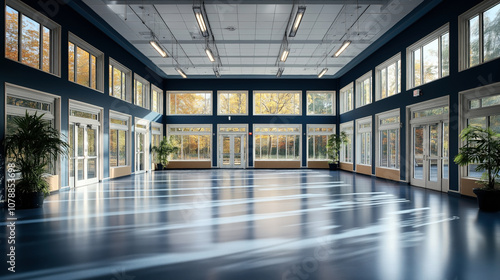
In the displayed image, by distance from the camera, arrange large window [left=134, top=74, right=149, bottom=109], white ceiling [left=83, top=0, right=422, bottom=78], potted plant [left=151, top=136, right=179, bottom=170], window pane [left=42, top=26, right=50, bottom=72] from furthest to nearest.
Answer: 1. potted plant [left=151, top=136, right=179, bottom=170]
2. large window [left=134, top=74, right=149, bottom=109]
3. white ceiling [left=83, top=0, right=422, bottom=78]
4. window pane [left=42, top=26, right=50, bottom=72]

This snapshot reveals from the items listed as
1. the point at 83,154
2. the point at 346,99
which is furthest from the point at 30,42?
the point at 346,99

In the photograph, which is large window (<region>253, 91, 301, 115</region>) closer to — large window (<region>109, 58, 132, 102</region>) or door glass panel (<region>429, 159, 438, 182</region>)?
large window (<region>109, 58, 132, 102</region>)

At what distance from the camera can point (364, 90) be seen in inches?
512

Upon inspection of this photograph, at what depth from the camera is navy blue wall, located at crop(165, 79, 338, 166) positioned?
53.2 feet

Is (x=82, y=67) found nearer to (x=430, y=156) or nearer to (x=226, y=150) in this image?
(x=226, y=150)

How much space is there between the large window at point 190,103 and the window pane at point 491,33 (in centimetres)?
1245

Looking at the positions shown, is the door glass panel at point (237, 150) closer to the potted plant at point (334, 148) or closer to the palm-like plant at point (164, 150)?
the palm-like plant at point (164, 150)

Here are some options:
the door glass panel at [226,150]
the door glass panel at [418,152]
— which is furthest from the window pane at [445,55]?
the door glass panel at [226,150]

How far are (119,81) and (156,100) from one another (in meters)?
4.33

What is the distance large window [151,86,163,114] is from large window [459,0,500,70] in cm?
1245

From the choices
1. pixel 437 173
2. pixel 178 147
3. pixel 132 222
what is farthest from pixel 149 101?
pixel 437 173

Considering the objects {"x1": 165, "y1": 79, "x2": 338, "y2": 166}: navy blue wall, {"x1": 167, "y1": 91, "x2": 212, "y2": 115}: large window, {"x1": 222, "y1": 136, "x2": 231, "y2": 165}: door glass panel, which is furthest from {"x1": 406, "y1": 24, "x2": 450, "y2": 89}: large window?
{"x1": 167, "y1": 91, "x2": 212, "y2": 115}: large window

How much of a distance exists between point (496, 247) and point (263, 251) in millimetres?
2665

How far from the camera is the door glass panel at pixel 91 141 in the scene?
9.19 metres
